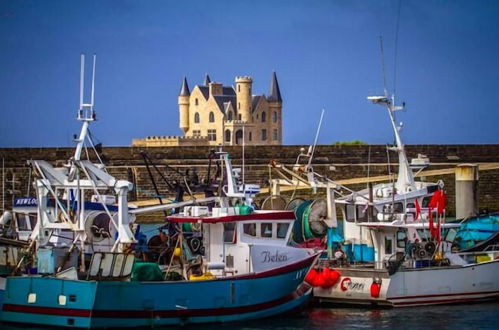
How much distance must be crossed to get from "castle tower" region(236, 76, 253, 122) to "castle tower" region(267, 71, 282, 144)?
175 inches

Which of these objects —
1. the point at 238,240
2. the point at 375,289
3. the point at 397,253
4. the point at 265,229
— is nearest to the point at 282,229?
the point at 265,229

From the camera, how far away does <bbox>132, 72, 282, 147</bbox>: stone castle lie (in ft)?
470

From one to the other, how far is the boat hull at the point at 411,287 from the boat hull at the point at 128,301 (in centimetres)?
291

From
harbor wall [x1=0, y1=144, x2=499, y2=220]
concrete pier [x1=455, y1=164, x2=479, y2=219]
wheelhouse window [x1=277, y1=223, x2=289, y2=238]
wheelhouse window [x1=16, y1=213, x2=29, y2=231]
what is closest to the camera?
wheelhouse window [x1=277, y1=223, x2=289, y2=238]

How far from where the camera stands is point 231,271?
27.5 metres

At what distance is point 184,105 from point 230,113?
21.6 ft

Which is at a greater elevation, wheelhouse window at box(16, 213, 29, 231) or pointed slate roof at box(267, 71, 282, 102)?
pointed slate roof at box(267, 71, 282, 102)

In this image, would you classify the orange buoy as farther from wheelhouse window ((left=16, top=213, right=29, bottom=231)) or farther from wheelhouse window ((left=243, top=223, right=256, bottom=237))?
wheelhouse window ((left=16, top=213, right=29, bottom=231))

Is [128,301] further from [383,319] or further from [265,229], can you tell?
[383,319]

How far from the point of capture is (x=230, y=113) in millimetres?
145000

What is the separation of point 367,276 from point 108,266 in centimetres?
662

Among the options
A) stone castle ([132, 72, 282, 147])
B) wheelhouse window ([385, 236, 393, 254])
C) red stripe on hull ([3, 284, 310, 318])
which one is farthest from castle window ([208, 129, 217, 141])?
red stripe on hull ([3, 284, 310, 318])

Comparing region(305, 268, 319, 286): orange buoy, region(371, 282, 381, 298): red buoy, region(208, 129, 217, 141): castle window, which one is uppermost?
region(208, 129, 217, 141): castle window

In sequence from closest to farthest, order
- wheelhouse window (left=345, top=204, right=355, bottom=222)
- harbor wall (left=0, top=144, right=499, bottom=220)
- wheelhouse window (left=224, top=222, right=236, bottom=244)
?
wheelhouse window (left=224, top=222, right=236, bottom=244)
wheelhouse window (left=345, top=204, right=355, bottom=222)
harbor wall (left=0, top=144, right=499, bottom=220)
